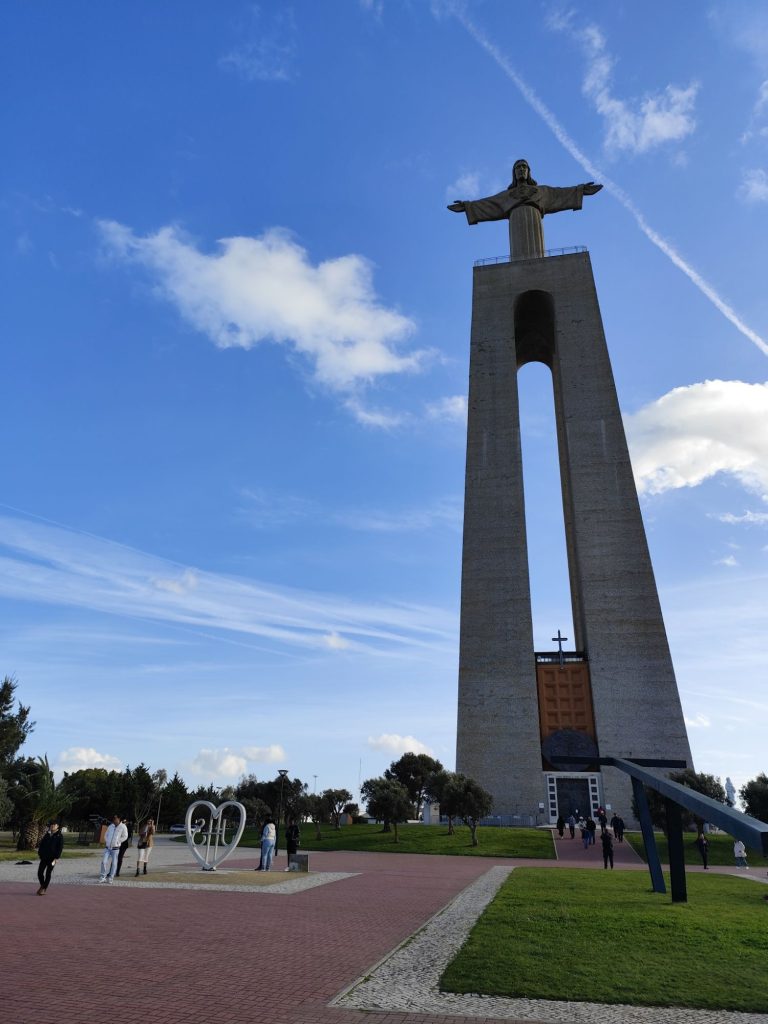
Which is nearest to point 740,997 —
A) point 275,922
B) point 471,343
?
point 275,922

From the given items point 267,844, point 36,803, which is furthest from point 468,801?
point 36,803

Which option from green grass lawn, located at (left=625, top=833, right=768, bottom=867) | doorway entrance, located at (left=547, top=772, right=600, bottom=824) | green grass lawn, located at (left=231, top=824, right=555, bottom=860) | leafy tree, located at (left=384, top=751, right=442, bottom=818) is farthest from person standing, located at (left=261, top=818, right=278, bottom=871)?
leafy tree, located at (left=384, top=751, right=442, bottom=818)

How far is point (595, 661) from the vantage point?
36844 millimetres

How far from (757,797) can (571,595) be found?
63.1 ft

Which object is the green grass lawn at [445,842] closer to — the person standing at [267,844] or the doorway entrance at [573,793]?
the doorway entrance at [573,793]

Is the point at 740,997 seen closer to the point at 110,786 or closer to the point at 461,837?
the point at 461,837

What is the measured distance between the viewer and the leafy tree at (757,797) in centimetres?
2598

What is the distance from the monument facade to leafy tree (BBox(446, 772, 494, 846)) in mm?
4296

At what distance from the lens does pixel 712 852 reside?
2495cm

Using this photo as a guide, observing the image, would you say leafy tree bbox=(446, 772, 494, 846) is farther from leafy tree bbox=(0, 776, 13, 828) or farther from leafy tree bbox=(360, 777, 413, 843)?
leafy tree bbox=(0, 776, 13, 828)

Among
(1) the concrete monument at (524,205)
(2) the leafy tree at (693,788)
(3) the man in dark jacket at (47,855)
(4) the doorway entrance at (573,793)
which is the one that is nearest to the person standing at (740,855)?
(2) the leafy tree at (693,788)

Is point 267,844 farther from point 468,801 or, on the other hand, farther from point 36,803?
point 36,803

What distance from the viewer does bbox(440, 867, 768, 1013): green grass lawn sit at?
240 inches

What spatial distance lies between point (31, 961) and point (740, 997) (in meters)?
6.72
